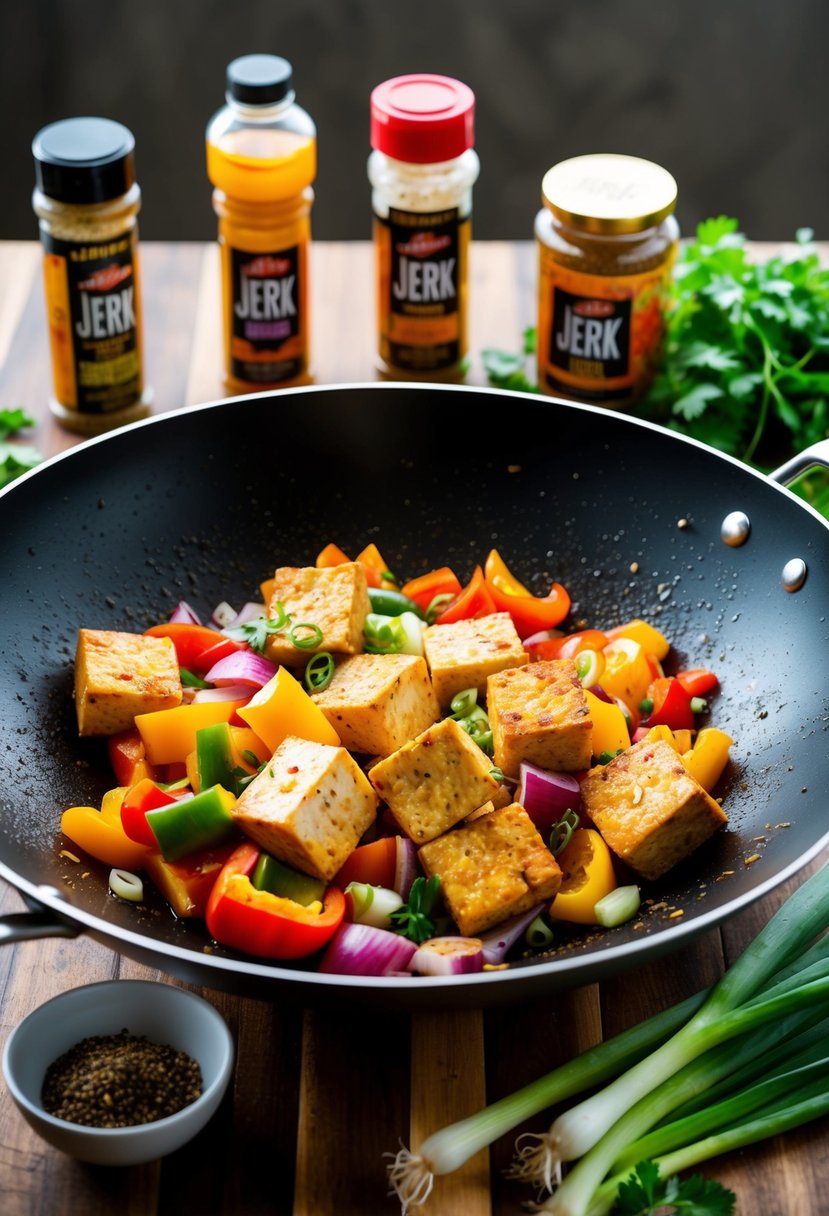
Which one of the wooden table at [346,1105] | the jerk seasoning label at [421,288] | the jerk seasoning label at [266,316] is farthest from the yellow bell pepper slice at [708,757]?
the jerk seasoning label at [266,316]

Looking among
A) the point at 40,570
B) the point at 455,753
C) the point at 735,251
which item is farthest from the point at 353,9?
the point at 455,753

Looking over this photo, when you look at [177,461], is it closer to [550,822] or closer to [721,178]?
[550,822]

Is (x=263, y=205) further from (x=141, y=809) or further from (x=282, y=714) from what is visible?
(x=141, y=809)

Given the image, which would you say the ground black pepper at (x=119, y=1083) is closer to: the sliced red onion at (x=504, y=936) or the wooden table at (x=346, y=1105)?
the wooden table at (x=346, y=1105)

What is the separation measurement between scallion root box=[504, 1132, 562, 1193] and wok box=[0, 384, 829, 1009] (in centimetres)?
24

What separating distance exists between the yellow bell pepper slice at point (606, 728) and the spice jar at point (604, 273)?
1.08m

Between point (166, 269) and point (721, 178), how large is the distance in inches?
97.0

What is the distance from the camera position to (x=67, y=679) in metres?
2.33

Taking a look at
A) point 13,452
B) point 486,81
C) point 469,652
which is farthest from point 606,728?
point 486,81

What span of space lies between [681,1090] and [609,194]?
188 centimetres

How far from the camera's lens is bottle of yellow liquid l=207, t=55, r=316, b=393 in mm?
2980

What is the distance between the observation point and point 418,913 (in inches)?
76.4

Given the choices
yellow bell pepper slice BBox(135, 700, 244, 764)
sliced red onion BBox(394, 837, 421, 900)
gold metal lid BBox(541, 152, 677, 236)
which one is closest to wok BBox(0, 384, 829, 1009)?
yellow bell pepper slice BBox(135, 700, 244, 764)

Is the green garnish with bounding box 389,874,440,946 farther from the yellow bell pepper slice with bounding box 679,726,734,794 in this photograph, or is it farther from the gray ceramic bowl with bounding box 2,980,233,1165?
the yellow bell pepper slice with bounding box 679,726,734,794
